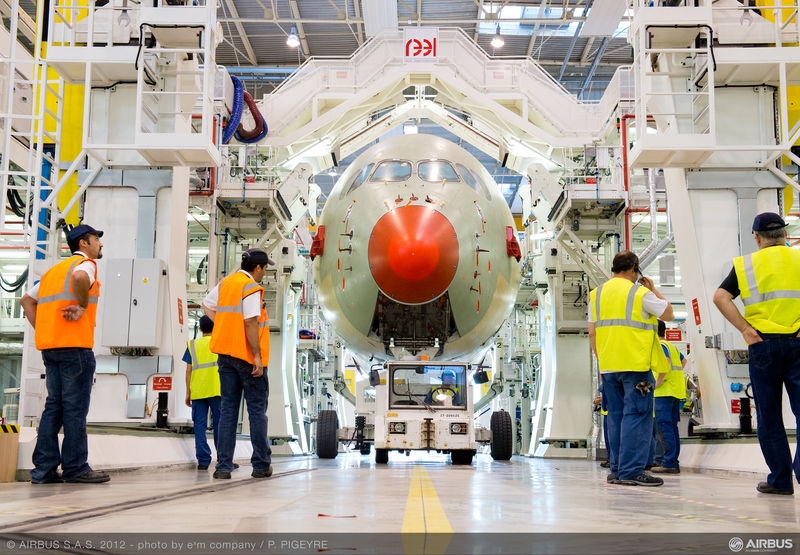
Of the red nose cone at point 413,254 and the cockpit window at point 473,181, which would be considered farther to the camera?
the cockpit window at point 473,181

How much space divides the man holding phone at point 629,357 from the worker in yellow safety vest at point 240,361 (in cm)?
287

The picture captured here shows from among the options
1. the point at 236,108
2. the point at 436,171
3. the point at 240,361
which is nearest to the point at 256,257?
the point at 240,361

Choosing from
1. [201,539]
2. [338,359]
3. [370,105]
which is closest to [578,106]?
[370,105]

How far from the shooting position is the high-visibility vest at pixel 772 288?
18.7 ft

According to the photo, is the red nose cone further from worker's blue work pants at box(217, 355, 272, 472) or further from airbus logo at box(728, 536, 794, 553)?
airbus logo at box(728, 536, 794, 553)

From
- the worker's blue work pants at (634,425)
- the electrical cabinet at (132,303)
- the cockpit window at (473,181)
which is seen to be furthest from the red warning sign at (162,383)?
the worker's blue work pants at (634,425)

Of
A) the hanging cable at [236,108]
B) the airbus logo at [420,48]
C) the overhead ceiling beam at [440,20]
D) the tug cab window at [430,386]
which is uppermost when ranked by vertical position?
the overhead ceiling beam at [440,20]

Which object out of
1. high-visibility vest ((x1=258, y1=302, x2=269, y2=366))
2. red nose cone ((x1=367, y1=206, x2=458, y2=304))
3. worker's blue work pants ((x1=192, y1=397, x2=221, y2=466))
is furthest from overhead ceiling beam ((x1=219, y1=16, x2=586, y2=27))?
high-visibility vest ((x1=258, y1=302, x2=269, y2=366))

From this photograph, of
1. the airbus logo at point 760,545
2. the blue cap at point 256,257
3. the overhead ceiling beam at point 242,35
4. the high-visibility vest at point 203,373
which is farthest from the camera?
the overhead ceiling beam at point 242,35

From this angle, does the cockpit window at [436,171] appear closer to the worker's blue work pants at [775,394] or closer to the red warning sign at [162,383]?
the red warning sign at [162,383]

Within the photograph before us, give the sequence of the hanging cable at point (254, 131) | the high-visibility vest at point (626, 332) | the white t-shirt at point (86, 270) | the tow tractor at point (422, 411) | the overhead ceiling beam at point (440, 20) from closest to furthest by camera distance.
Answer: the white t-shirt at point (86, 270)
the high-visibility vest at point (626, 332)
the tow tractor at point (422, 411)
the hanging cable at point (254, 131)
the overhead ceiling beam at point (440, 20)

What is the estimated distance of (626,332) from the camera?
660cm

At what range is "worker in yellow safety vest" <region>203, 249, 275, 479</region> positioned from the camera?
23.5 ft

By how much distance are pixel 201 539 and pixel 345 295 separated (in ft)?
27.2
